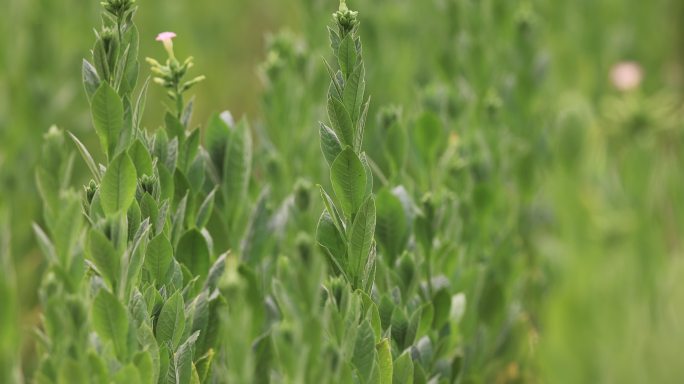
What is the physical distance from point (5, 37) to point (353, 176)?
222cm

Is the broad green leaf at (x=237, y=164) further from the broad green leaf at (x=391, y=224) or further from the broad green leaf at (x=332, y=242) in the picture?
the broad green leaf at (x=332, y=242)

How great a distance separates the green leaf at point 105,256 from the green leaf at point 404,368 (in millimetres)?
410

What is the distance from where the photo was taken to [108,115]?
4.25 ft

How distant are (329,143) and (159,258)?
0.95 ft

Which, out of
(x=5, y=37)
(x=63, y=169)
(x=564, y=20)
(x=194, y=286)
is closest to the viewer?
(x=63, y=169)

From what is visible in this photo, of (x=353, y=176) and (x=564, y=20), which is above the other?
(x=564, y=20)

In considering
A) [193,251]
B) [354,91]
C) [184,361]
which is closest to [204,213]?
[193,251]

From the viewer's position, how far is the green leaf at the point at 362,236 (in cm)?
124

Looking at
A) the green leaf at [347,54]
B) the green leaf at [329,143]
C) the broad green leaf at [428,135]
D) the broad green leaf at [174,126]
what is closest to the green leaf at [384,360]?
the green leaf at [329,143]

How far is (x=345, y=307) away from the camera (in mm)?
1177

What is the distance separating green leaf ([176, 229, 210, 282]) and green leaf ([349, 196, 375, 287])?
302mm

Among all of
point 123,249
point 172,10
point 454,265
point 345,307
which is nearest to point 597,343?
point 454,265

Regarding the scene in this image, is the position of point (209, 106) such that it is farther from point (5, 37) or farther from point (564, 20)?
point (564, 20)

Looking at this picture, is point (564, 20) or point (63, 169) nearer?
point (63, 169)
